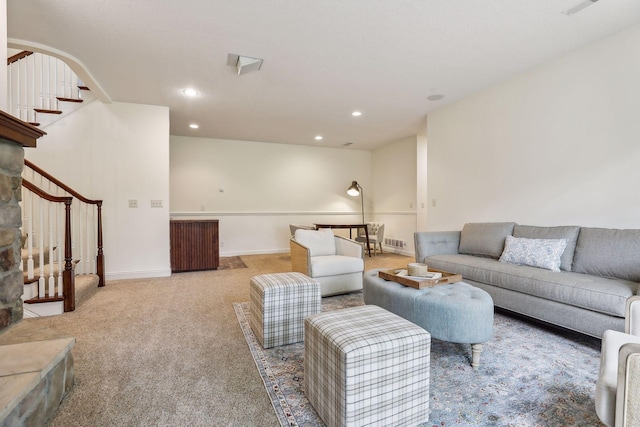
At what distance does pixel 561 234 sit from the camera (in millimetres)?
2740

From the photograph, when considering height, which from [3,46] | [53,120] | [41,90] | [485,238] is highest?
[41,90]

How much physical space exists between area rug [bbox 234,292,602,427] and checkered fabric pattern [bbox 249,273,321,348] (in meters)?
0.08

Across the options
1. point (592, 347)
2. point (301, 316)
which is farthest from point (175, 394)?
point (592, 347)

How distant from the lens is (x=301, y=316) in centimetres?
217

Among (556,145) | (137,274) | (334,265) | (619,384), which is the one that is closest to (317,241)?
(334,265)

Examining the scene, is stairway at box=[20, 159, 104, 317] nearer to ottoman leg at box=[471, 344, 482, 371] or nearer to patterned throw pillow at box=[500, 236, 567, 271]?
ottoman leg at box=[471, 344, 482, 371]

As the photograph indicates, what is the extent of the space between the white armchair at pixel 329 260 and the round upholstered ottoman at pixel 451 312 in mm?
1192

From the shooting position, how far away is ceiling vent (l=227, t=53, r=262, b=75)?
2.95 m

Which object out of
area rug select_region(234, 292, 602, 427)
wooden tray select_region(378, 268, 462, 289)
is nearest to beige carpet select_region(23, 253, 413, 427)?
area rug select_region(234, 292, 602, 427)

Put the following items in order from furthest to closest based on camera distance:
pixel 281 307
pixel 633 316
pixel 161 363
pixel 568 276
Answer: pixel 568 276, pixel 281 307, pixel 161 363, pixel 633 316

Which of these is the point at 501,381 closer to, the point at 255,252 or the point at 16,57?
the point at 255,252

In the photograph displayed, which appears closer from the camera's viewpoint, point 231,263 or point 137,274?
point 137,274

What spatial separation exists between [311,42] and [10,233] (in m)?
2.58

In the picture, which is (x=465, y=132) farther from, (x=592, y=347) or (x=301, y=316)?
(x=301, y=316)
